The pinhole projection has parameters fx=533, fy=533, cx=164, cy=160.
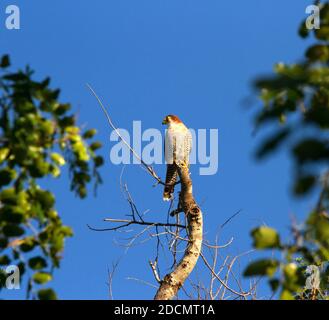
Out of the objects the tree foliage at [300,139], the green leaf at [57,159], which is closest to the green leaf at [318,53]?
the tree foliage at [300,139]

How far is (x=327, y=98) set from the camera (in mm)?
1432

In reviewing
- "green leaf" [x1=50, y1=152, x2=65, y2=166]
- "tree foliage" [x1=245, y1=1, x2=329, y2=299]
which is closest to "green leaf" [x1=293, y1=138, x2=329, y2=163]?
"tree foliage" [x1=245, y1=1, x2=329, y2=299]

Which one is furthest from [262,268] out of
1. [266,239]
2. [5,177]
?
[5,177]

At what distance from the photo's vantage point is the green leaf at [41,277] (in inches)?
65.4

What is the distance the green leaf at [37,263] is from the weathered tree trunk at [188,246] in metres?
2.62

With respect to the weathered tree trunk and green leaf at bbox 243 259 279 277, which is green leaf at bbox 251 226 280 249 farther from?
the weathered tree trunk

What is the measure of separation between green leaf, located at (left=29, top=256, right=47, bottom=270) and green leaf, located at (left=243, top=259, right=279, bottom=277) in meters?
0.69

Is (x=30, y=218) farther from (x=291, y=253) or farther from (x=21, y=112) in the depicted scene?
(x=291, y=253)

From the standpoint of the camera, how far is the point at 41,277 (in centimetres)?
166

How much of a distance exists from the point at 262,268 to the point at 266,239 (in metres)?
0.07

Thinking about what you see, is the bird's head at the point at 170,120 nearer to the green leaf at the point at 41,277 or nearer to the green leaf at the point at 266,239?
the green leaf at the point at 41,277
